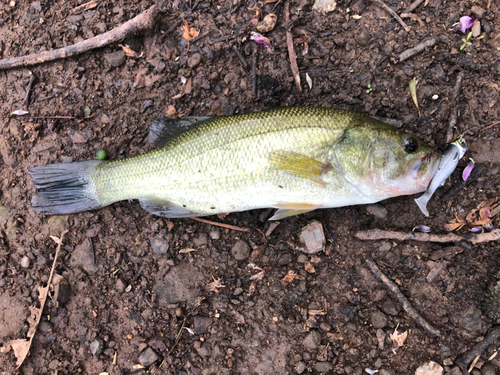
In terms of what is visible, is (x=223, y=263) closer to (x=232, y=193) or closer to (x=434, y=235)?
(x=232, y=193)

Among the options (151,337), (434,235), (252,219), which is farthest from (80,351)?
(434,235)

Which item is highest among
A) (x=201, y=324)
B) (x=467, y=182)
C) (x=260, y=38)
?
(x=260, y=38)

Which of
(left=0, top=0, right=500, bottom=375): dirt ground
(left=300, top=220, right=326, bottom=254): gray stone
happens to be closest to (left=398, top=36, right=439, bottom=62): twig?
(left=0, top=0, right=500, bottom=375): dirt ground

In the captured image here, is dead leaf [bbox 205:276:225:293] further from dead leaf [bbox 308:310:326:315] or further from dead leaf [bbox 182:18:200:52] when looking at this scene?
dead leaf [bbox 182:18:200:52]

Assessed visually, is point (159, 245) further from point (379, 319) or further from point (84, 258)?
point (379, 319)

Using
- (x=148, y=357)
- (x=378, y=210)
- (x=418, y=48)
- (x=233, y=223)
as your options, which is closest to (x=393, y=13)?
(x=418, y=48)

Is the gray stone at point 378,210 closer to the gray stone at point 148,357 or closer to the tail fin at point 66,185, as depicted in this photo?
the gray stone at point 148,357

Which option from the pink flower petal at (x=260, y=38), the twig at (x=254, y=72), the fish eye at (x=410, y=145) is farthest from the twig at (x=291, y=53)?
the fish eye at (x=410, y=145)
